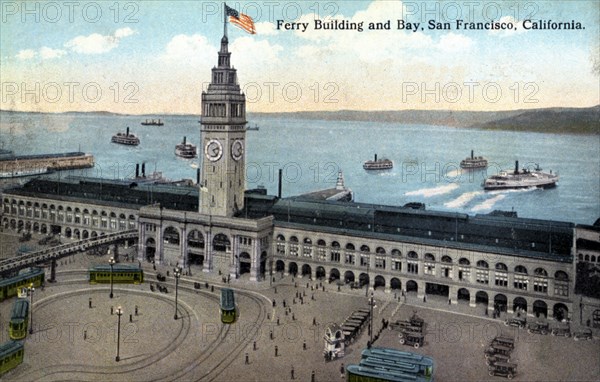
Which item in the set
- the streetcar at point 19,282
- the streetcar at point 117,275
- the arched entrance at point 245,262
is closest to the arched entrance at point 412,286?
the arched entrance at point 245,262

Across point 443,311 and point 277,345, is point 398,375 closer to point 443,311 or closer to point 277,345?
point 277,345

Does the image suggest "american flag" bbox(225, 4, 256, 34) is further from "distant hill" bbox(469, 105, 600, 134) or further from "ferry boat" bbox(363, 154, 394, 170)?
"ferry boat" bbox(363, 154, 394, 170)

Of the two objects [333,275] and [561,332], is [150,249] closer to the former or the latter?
[333,275]

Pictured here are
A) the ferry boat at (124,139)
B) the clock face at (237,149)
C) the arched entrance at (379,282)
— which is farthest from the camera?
the ferry boat at (124,139)

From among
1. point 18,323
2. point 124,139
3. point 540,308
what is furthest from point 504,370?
point 124,139

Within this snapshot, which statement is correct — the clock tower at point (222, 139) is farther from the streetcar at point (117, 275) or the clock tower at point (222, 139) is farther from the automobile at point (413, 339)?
the automobile at point (413, 339)

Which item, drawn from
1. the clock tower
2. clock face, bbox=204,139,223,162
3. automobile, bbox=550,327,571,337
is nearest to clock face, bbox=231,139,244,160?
the clock tower

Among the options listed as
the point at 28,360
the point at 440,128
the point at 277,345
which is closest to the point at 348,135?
the point at 440,128
